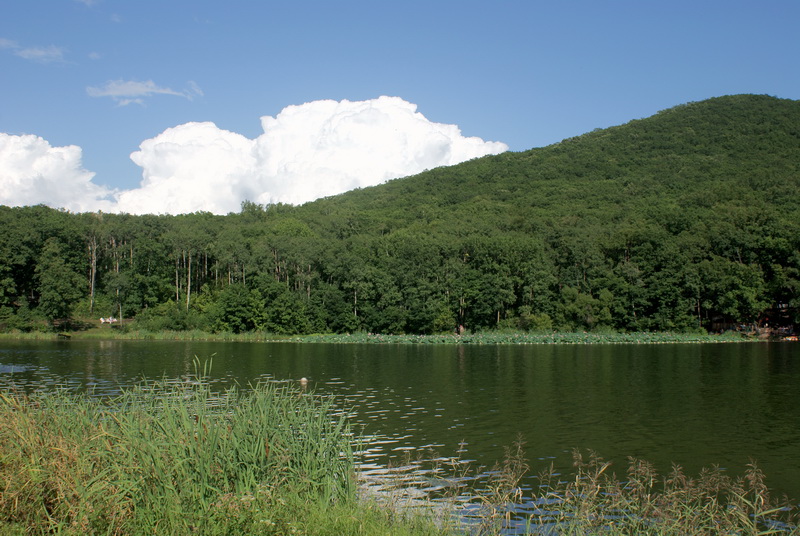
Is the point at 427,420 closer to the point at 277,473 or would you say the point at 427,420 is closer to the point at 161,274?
the point at 277,473

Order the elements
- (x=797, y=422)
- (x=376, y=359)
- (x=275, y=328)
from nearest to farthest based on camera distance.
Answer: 1. (x=797, y=422)
2. (x=376, y=359)
3. (x=275, y=328)

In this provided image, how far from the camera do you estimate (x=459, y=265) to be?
74.7 metres

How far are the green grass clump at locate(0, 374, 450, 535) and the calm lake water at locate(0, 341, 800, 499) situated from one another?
4.92 metres

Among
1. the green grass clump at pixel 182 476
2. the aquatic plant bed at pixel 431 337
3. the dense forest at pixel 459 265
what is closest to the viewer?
the green grass clump at pixel 182 476

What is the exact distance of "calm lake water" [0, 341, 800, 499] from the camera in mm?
15391

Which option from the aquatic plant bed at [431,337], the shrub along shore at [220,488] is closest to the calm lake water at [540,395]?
the shrub along shore at [220,488]

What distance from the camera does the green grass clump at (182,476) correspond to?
24.0ft

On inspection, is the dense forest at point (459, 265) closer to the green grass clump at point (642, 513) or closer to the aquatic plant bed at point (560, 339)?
the aquatic plant bed at point (560, 339)

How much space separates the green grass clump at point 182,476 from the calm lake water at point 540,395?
4.92 metres

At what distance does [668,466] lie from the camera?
13.8 m

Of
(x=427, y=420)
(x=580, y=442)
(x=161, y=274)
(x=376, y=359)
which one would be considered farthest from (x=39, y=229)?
(x=580, y=442)

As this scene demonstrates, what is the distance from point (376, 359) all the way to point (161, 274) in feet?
155

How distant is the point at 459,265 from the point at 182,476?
67.3 metres

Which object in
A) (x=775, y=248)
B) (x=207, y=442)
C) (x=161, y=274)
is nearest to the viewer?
(x=207, y=442)
